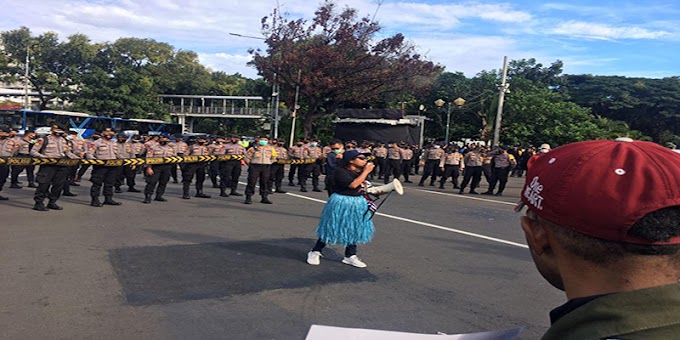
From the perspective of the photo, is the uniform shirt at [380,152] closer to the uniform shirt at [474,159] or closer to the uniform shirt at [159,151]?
the uniform shirt at [474,159]

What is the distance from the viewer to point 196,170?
1252 centimetres

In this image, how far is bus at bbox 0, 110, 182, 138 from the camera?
35.1m

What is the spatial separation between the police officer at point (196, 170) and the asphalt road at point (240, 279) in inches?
106

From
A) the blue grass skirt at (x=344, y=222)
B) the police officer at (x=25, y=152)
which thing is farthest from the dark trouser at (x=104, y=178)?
the blue grass skirt at (x=344, y=222)

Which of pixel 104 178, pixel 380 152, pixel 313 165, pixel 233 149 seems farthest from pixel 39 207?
pixel 380 152

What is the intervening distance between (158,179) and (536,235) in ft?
36.3

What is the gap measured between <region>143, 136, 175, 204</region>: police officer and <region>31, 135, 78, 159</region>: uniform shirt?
5.16 ft

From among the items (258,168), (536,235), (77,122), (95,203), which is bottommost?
(95,203)

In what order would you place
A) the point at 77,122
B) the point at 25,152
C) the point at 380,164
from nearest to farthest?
the point at 25,152 → the point at 380,164 → the point at 77,122

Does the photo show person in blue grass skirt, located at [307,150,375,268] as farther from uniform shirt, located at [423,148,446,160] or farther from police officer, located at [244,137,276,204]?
uniform shirt, located at [423,148,446,160]

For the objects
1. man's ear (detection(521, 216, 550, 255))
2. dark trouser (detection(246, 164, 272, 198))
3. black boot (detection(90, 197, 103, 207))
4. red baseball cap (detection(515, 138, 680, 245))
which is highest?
red baseball cap (detection(515, 138, 680, 245))

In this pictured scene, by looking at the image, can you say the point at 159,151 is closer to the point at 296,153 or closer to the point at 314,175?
the point at 296,153

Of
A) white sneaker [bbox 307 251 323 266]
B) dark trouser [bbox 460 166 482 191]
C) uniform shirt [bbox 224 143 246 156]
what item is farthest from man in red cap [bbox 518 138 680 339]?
dark trouser [bbox 460 166 482 191]

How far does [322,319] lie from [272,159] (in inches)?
315
